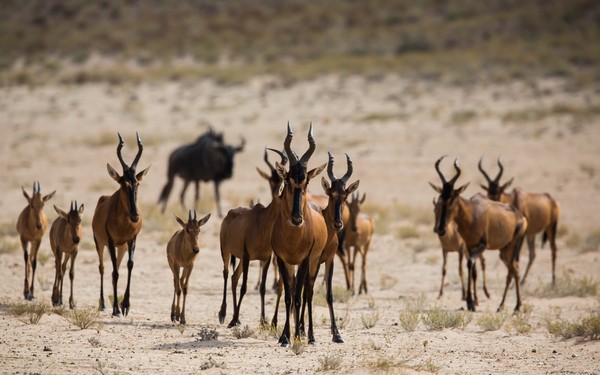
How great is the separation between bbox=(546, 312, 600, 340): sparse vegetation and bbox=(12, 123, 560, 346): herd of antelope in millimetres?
2422

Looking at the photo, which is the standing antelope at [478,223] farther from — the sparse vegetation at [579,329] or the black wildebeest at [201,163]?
the black wildebeest at [201,163]

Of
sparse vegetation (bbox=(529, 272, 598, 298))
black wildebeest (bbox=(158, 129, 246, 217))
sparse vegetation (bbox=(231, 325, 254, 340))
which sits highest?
black wildebeest (bbox=(158, 129, 246, 217))

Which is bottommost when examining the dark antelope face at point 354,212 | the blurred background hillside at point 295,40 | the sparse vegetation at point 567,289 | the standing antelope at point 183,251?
the sparse vegetation at point 567,289

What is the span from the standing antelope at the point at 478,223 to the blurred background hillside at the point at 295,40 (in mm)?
26036

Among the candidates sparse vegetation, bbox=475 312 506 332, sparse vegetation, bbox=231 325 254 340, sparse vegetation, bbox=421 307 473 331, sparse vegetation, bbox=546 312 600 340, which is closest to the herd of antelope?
sparse vegetation, bbox=231 325 254 340

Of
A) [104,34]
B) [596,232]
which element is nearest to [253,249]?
[596,232]

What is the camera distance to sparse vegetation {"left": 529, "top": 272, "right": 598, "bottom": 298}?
17.4 meters

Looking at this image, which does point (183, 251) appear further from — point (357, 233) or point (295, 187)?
point (357, 233)

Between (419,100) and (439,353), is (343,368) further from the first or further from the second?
(419,100)

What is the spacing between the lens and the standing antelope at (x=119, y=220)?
44.9ft

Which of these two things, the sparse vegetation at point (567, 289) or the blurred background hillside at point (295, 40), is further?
the blurred background hillside at point (295, 40)

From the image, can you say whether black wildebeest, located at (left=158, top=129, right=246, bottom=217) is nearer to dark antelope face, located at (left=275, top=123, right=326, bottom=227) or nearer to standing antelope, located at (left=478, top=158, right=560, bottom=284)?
standing antelope, located at (left=478, top=158, right=560, bottom=284)

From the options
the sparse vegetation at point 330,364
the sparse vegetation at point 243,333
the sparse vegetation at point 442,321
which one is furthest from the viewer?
the sparse vegetation at point 442,321

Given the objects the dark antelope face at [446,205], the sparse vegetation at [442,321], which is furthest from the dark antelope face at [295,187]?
the dark antelope face at [446,205]
